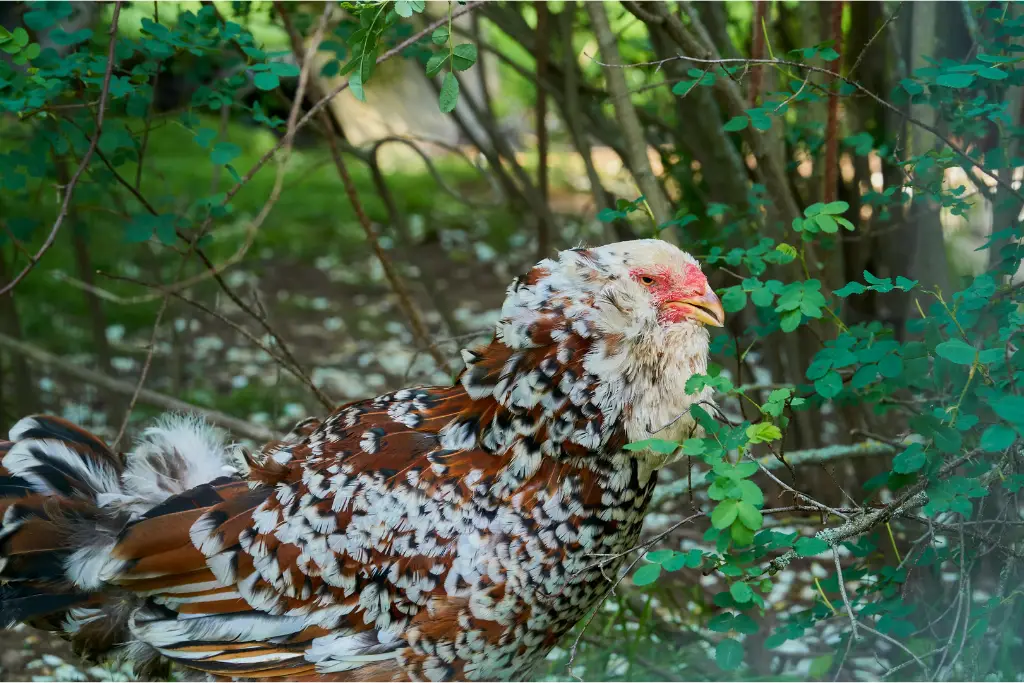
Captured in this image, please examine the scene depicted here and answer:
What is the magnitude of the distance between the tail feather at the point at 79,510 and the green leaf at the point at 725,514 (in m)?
1.39

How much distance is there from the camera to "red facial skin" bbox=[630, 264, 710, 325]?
2.33 m

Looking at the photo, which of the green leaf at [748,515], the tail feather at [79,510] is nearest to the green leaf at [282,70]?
the tail feather at [79,510]

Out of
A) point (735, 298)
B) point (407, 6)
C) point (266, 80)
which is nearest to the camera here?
point (407, 6)

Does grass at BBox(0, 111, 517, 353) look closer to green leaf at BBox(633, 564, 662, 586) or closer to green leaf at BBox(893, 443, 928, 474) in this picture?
green leaf at BBox(633, 564, 662, 586)

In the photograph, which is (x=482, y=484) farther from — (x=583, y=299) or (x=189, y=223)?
(x=189, y=223)

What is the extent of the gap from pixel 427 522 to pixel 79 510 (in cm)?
100

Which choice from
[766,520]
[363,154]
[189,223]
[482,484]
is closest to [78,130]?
[189,223]

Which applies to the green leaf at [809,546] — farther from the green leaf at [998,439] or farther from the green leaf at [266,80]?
the green leaf at [266,80]

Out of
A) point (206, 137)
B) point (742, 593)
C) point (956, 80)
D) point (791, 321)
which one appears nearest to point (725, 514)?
point (742, 593)

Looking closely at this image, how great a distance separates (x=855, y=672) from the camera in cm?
338

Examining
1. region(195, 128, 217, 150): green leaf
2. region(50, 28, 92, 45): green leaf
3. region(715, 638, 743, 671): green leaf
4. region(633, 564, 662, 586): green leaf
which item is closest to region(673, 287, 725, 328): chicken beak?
region(633, 564, 662, 586): green leaf

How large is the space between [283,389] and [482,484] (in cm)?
352

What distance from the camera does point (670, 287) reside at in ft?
7.66

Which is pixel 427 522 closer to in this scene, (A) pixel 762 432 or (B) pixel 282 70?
(A) pixel 762 432
